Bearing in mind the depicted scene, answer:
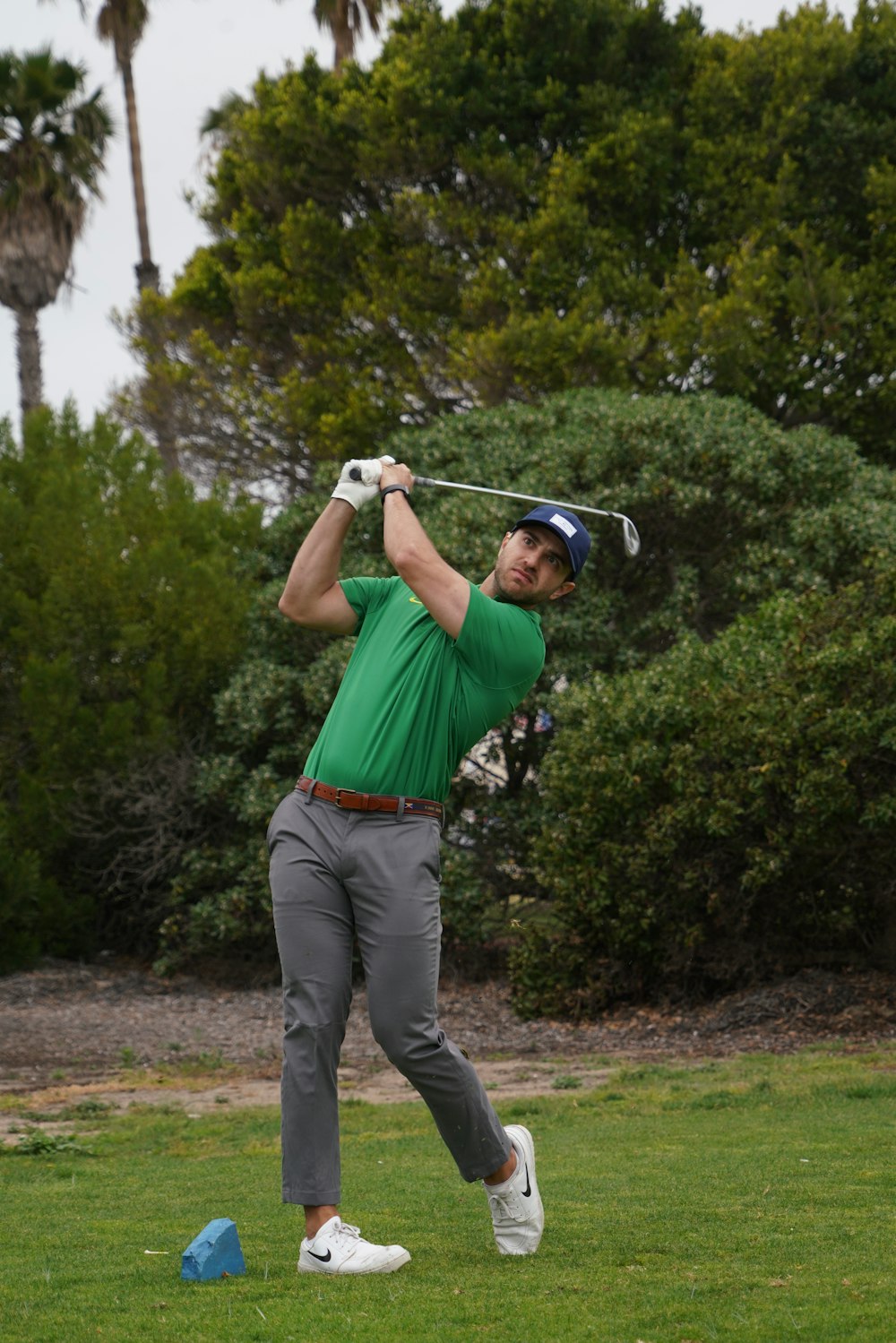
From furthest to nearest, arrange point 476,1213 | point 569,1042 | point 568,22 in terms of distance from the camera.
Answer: point 568,22, point 569,1042, point 476,1213

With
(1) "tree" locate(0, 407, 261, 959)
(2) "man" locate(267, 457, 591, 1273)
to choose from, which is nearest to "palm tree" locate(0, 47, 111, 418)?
(1) "tree" locate(0, 407, 261, 959)

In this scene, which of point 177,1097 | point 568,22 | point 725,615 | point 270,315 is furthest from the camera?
point 270,315

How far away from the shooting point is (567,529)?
4441 mm

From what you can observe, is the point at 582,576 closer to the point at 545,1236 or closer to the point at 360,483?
the point at 360,483

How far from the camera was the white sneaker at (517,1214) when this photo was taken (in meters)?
4.29

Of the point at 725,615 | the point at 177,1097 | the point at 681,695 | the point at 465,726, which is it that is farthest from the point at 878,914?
the point at 465,726

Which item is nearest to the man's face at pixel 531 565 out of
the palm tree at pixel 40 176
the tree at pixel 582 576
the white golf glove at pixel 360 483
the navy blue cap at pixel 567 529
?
the navy blue cap at pixel 567 529

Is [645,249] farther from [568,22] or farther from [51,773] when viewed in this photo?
[51,773]

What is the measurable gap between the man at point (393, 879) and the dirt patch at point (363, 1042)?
4.43 metres

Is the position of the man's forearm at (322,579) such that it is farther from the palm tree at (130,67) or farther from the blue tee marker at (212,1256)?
the palm tree at (130,67)

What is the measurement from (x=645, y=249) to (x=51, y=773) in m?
10.7

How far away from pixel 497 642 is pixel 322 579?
2.07 feet

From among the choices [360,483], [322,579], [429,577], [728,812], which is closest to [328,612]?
[322,579]

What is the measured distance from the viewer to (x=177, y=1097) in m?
9.47
